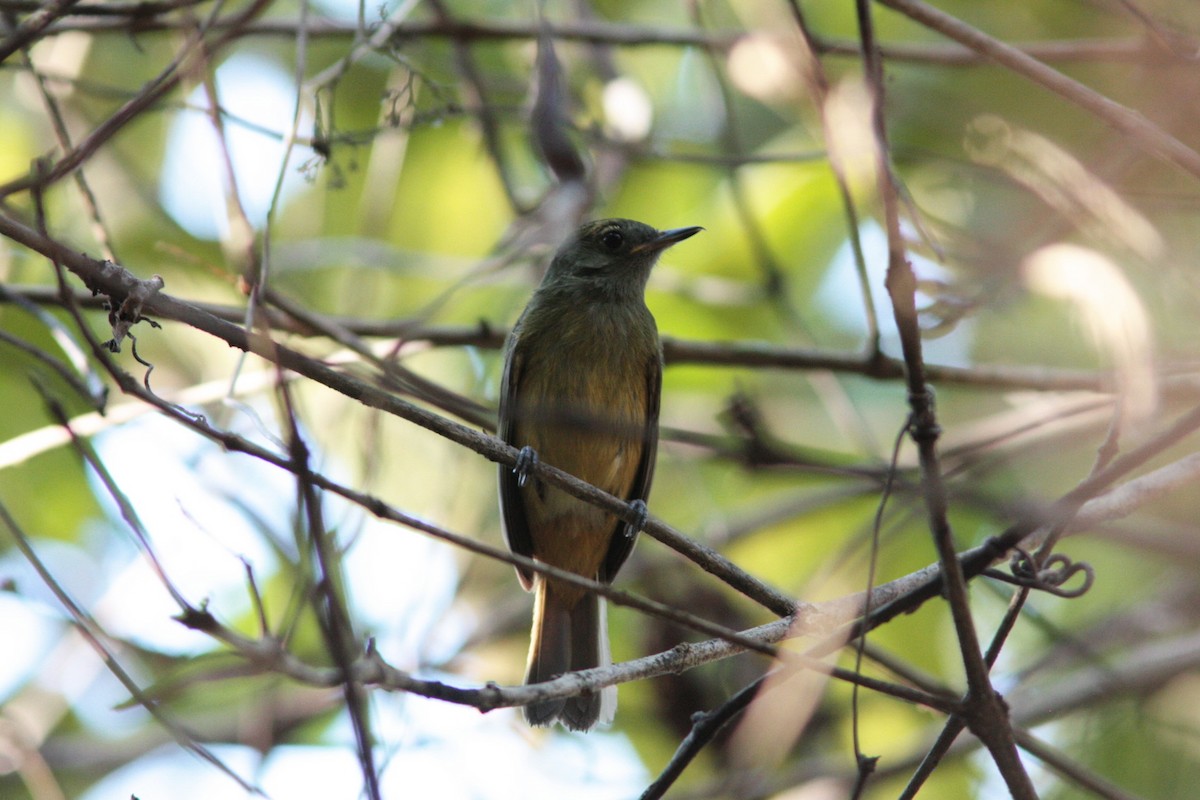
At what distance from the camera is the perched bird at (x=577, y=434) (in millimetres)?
4715

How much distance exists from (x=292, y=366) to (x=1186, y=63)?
2.60 metres

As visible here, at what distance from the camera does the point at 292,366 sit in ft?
8.07

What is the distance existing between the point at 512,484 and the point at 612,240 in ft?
3.83

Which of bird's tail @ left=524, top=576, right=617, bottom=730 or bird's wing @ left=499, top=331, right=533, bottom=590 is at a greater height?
bird's wing @ left=499, top=331, right=533, bottom=590

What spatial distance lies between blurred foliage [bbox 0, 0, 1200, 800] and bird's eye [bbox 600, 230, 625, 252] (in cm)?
21

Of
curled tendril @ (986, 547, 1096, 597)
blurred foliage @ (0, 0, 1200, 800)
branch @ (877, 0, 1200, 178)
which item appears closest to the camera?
curled tendril @ (986, 547, 1096, 597)

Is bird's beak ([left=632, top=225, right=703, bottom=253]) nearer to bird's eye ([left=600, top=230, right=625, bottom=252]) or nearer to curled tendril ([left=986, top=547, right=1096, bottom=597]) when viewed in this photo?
bird's eye ([left=600, top=230, right=625, bottom=252])

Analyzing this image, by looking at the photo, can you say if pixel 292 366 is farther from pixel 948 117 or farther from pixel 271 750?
pixel 948 117

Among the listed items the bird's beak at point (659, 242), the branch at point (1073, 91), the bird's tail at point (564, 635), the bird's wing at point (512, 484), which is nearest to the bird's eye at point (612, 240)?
the bird's beak at point (659, 242)

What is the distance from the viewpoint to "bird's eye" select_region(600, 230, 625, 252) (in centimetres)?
526

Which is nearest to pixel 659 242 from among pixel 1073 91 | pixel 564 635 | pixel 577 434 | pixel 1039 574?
pixel 577 434

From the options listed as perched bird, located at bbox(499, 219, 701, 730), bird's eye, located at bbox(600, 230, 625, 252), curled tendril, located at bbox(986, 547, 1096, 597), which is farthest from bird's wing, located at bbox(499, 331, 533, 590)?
curled tendril, located at bbox(986, 547, 1096, 597)

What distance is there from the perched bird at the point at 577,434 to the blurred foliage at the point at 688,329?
0.24m

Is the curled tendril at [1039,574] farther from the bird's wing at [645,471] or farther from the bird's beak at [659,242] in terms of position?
the bird's beak at [659,242]
